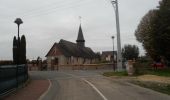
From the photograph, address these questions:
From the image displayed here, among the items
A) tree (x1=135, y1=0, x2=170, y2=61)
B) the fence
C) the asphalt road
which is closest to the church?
tree (x1=135, y1=0, x2=170, y2=61)

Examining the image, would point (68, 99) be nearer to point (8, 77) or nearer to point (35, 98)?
point (35, 98)

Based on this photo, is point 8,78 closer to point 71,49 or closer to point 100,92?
point 100,92

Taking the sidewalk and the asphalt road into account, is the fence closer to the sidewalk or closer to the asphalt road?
the sidewalk

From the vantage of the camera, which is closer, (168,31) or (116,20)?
(116,20)

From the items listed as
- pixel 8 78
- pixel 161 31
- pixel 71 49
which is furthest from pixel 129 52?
pixel 8 78

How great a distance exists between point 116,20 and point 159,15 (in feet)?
36.1

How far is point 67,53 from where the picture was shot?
94812mm

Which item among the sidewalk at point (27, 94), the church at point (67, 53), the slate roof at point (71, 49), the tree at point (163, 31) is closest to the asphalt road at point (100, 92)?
the sidewalk at point (27, 94)

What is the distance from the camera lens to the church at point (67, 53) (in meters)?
92.7

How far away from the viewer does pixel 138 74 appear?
3906 cm

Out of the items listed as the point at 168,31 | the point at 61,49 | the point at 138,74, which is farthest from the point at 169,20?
the point at 61,49

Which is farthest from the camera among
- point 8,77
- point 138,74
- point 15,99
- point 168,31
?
point 168,31

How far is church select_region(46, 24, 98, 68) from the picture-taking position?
92.7 m

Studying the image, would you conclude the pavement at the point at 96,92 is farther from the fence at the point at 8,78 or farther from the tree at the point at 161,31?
the tree at the point at 161,31
